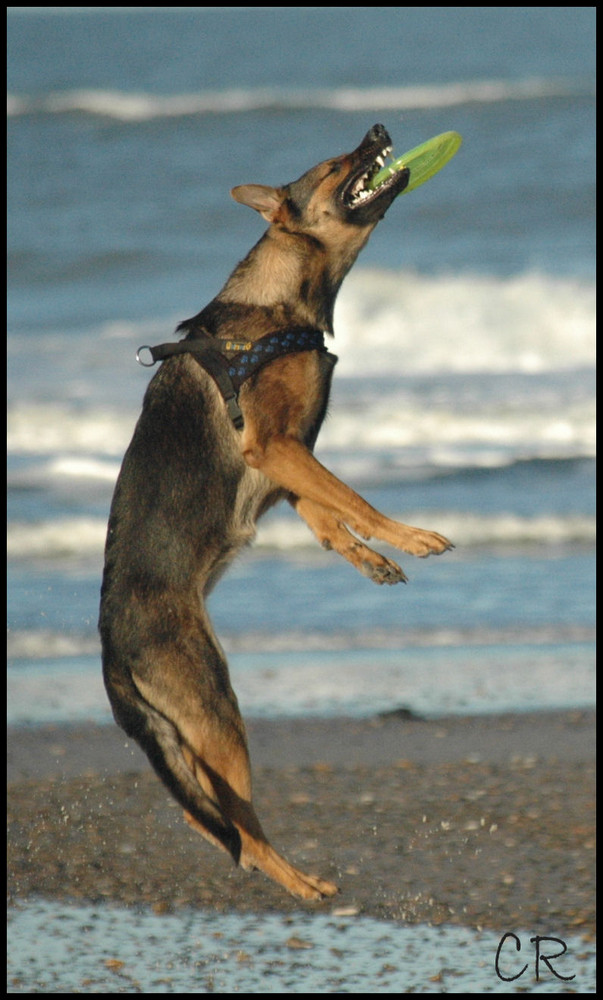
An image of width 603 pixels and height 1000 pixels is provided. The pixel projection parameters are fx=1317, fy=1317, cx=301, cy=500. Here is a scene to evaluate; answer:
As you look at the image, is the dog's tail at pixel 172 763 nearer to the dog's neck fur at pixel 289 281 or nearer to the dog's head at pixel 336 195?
the dog's neck fur at pixel 289 281

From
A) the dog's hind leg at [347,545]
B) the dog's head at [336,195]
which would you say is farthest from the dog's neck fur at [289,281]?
the dog's hind leg at [347,545]

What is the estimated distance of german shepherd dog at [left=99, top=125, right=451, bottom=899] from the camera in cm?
365

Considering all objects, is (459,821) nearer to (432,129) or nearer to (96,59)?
(432,129)

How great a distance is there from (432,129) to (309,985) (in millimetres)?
24953

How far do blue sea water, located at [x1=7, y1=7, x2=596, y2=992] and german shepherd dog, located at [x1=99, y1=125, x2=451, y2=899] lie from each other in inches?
32.1

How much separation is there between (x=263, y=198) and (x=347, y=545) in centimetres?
117

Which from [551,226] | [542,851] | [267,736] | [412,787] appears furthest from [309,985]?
[551,226]

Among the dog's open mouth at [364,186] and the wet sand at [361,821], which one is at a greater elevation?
the dog's open mouth at [364,186]

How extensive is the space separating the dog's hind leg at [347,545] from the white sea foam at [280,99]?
24469 mm

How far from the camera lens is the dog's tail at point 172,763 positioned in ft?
12.1

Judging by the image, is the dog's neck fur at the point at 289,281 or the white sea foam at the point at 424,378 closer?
the dog's neck fur at the point at 289,281

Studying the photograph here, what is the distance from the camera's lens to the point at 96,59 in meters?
34.9

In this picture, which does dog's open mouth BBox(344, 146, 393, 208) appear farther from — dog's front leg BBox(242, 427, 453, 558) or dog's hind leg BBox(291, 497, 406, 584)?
dog's hind leg BBox(291, 497, 406, 584)

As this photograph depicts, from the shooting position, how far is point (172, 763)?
3.71 m
